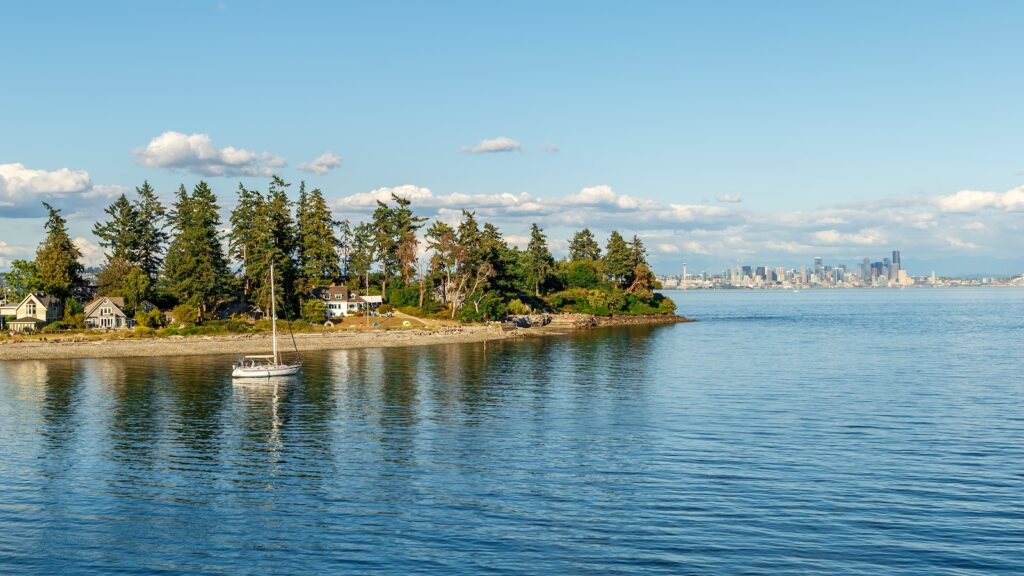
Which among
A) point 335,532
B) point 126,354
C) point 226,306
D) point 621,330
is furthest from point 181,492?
point 621,330

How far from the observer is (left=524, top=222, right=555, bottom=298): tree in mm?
181875

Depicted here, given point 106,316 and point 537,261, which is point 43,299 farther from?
point 537,261

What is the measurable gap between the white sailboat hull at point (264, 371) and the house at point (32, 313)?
192 feet

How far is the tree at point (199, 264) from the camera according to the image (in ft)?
410

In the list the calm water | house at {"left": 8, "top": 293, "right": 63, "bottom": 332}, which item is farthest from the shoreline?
the calm water

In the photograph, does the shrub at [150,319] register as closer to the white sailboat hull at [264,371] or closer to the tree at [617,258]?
the white sailboat hull at [264,371]

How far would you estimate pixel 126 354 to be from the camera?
108m

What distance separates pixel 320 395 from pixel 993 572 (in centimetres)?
5594

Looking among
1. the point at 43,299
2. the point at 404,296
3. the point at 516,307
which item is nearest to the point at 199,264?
the point at 43,299

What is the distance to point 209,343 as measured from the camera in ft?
376

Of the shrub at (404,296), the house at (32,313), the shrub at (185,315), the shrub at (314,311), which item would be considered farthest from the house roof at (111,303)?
the shrub at (404,296)

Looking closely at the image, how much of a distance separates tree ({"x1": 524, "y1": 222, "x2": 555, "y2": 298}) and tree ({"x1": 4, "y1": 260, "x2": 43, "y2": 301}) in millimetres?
100043

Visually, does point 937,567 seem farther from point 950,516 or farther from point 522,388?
point 522,388

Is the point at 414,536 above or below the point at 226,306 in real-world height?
below
